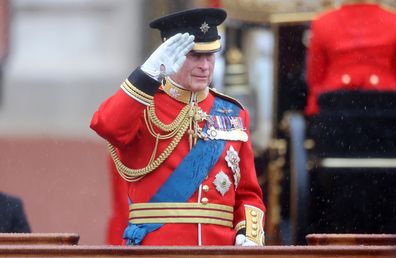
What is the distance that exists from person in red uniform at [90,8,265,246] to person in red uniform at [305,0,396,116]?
2.18 meters

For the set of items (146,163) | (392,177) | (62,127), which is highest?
(146,163)

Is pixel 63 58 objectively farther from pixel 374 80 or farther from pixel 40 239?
pixel 40 239

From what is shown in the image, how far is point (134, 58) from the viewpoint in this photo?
12.1 meters

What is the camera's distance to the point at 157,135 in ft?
20.8

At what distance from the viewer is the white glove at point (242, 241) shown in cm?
622

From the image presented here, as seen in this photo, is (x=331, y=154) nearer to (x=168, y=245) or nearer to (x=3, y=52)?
(x=168, y=245)

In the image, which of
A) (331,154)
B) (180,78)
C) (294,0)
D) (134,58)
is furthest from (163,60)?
(134,58)

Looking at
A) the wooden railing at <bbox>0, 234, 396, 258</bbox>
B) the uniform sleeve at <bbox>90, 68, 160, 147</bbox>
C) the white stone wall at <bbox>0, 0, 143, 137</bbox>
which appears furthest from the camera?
the white stone wall at <bbox>0, 0, 143, 137</bbox>

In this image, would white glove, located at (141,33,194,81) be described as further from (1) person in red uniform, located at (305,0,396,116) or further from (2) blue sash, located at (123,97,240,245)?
(1) person in red uniform, located at (305,0,396,116)

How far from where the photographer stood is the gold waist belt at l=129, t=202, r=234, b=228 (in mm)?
6277

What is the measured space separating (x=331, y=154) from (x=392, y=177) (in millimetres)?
267

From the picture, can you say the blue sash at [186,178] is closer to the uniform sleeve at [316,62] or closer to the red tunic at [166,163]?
the red tunic at [166,163]

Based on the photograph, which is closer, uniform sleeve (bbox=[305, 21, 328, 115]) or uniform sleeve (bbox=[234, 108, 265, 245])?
uniform sleeve (bbox=[234, 108, 265, 245])

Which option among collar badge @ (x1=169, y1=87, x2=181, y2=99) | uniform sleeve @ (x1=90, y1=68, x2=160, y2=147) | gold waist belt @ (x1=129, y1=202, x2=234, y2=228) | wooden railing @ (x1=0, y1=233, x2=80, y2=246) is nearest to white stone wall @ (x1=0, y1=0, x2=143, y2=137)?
collar badge @ (x1=169, y1=87, x2=181, y2=99)
